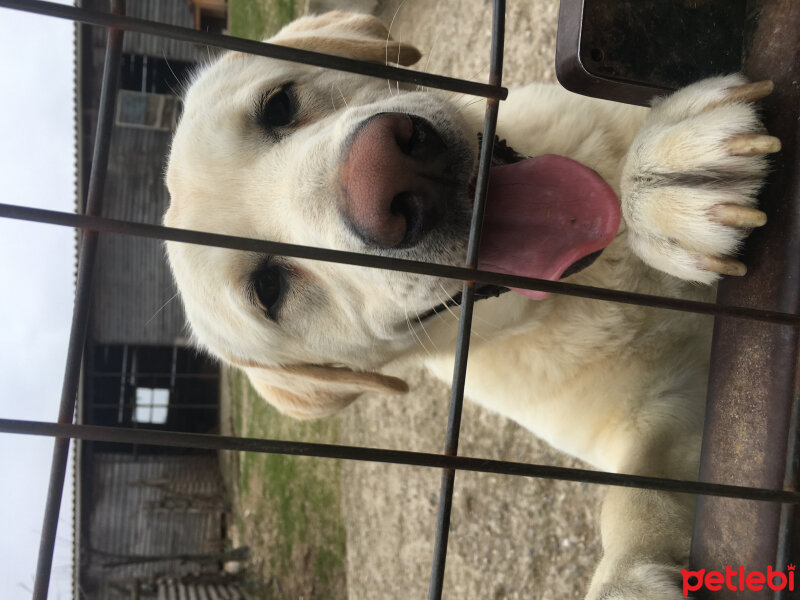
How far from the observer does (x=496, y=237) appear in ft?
6.25

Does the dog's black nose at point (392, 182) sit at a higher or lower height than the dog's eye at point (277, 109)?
lower

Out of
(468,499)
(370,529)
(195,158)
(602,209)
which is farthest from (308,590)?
(602,209)

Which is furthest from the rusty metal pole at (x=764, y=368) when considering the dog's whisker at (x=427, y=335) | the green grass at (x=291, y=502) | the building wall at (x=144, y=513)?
the building wall at (x=144, y=513)

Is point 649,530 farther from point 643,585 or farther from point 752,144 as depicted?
point 752,144

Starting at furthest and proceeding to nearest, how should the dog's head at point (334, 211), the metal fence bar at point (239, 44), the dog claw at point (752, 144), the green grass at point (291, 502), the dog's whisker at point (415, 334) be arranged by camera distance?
the green grass at point (291, 502) → the dog's whisker at point (415, 334) → the dog's head at point (334, 211) → the dog claw at point (752, 144) → the metal fence bar at point (239, 44)

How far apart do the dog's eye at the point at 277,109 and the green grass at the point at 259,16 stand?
6.35 m

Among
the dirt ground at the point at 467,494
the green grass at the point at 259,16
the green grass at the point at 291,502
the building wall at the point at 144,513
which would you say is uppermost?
the green grass at the point at 259,16

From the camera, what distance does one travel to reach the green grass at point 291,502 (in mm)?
7449

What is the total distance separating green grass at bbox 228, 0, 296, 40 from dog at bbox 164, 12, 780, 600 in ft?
20.6

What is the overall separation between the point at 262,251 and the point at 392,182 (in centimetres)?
50

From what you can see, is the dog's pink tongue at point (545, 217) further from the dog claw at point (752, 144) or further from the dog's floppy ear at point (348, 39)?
the dog's floppy ear at point (348, 39)

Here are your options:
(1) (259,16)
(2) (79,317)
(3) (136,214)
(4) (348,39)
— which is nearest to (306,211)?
(2) (79,317)

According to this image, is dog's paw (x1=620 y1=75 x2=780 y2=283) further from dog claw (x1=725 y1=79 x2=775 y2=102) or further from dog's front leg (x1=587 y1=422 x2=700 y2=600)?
dog's front leg (x1=587 y1=422 x2=700 y2=600)

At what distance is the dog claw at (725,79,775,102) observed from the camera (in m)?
1.33
